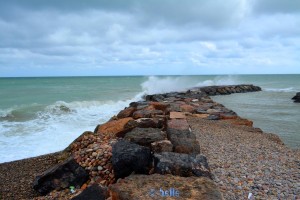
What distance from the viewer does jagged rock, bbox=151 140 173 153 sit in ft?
15.3

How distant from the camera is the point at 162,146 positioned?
4.71 meters

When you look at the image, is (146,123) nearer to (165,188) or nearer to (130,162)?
(130,162)

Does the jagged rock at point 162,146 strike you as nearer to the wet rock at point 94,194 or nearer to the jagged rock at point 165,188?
the jagged rock at point 165,188

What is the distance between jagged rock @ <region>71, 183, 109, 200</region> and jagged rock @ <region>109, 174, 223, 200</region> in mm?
114

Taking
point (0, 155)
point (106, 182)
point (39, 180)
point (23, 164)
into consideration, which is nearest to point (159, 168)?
point (106, 182)

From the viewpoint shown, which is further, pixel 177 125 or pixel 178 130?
pixel 177 125

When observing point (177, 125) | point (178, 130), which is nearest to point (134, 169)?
point (178, 130)

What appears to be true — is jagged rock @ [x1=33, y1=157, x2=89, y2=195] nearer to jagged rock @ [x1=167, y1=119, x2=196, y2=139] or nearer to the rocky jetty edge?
the rocky jetty edge

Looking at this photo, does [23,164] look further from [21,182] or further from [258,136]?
[258,136]

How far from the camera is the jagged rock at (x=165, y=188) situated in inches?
120

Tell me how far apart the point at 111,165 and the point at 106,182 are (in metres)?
0.28

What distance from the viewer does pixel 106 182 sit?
14.2ft

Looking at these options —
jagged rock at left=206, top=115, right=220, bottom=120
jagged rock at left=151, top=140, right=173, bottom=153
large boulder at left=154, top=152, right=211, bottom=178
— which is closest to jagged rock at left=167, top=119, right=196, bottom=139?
jagged rock at left=151, top=140, right=173, bottom=153

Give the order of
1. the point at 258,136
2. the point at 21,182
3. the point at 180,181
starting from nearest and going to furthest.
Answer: the point at 180,181, the point at 21,182, the point at 258,136
